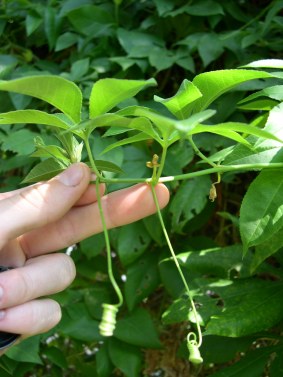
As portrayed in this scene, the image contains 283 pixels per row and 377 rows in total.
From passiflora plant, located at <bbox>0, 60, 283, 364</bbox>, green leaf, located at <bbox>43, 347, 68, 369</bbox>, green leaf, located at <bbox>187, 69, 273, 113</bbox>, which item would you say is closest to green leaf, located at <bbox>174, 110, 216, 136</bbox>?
passiflora plant, located at <bbox>0, 60, 283, 364</bbox>

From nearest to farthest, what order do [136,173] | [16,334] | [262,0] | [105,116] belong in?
[105,116] < [16,334] < [136,173] < [262,0]

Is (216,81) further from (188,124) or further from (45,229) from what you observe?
(45,229)

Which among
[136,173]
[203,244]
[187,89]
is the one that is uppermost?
[187,89]

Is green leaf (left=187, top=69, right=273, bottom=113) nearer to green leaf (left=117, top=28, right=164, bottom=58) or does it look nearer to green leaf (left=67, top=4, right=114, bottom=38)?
green leaf (left=117, top=28, right=164, bottom=58)

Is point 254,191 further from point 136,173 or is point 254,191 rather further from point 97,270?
point 97,270

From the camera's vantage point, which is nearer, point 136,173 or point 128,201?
point 128,201

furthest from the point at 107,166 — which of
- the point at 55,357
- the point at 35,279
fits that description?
the point at 55,357

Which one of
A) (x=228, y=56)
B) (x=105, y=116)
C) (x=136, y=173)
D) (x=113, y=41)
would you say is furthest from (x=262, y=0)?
(x=105, y=116)
